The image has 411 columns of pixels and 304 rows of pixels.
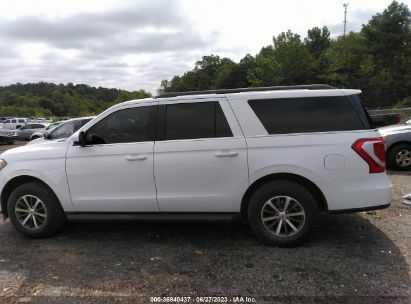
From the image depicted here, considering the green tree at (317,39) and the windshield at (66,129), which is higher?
the green tree at (317,39)

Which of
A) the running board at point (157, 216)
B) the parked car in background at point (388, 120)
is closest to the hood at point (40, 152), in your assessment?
the running board at point (157, 216)

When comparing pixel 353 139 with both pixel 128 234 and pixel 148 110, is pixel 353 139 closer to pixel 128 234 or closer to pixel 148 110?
pixel 148 110

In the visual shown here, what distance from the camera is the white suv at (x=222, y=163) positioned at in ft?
14.8

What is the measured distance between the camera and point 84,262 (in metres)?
4.55

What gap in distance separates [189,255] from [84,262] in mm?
1167

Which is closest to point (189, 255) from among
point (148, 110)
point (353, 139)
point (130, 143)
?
point (130, 143)

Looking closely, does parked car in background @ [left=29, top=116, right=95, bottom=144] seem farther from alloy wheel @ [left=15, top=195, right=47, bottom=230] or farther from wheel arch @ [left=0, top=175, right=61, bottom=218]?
alloy wheel @ [left=15, top=195, right=47, bottom=230]

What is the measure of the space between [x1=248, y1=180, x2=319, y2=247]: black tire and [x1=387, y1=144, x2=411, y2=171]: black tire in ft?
19.5

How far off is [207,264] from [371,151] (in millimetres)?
2150

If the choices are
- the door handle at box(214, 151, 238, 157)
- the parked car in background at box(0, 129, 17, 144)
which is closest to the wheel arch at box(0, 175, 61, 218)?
the door handle at box(214, 151, 238, 157)

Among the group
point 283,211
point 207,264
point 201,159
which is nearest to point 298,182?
point 283,211

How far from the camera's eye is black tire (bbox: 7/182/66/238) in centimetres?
521

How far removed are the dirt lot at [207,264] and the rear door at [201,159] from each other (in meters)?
0.58

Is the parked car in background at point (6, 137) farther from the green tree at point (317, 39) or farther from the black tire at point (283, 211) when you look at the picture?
the green tree at point (317, 39)
